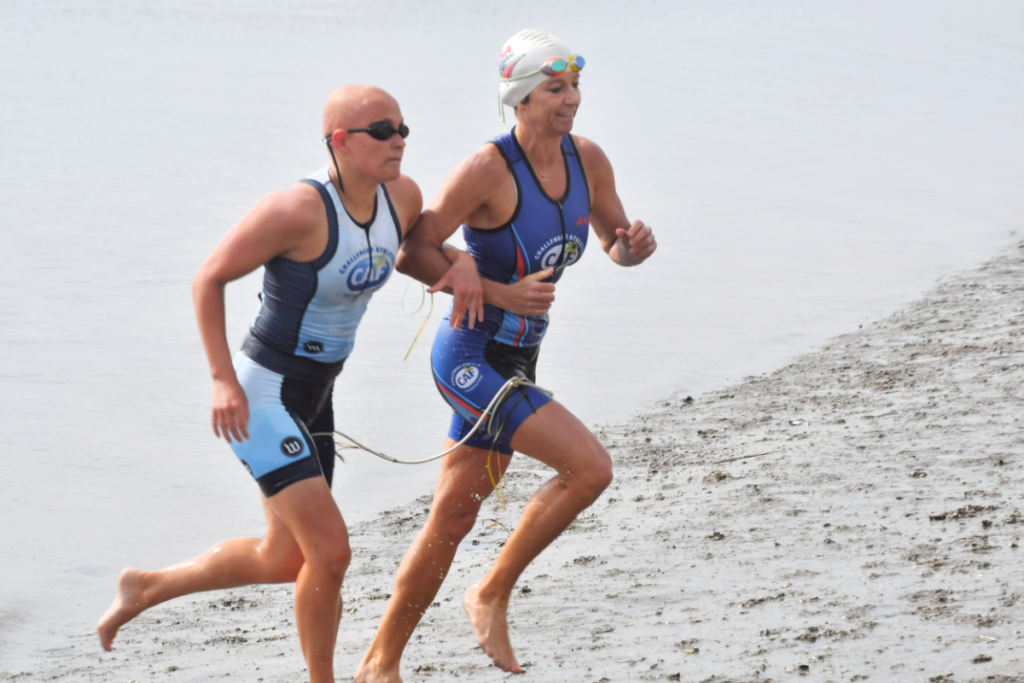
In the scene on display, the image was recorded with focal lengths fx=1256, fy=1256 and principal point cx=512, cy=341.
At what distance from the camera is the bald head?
4016mm

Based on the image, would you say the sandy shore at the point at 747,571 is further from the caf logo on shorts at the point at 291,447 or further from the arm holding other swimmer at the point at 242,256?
the arm holding other swimmer at the point at 242,256

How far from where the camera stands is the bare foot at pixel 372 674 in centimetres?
463

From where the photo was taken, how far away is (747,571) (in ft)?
18.0

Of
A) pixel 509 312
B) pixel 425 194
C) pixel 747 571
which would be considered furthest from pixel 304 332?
pixel 425 194

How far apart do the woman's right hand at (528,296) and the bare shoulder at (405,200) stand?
16.2 inches

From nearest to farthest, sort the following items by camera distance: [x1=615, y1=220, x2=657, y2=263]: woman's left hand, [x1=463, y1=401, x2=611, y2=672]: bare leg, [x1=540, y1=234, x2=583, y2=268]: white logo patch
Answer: [x1=463, y1=401, x2=611, y2=672]: bare leg, [x1=540, y1=234, x2=583, y2=268]: white logo patch, [x1=615, y1=220, x2=657, y2=263]: woman's left hand

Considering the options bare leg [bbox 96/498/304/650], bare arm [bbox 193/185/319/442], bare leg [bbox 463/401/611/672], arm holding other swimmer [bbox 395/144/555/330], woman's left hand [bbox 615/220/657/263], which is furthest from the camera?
woman's left hand [bbox 615/220/657/263]

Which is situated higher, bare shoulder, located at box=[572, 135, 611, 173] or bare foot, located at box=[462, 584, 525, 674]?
bare shoulder, located at box=[572, 135, 611, 173]

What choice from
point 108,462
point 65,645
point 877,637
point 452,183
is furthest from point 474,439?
point 108,462

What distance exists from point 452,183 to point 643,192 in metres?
10.4

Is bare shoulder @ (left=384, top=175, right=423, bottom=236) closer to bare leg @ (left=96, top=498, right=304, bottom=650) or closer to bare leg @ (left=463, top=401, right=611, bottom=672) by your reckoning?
bare leg @ (left=463, top=401, right=611, bottom=672)

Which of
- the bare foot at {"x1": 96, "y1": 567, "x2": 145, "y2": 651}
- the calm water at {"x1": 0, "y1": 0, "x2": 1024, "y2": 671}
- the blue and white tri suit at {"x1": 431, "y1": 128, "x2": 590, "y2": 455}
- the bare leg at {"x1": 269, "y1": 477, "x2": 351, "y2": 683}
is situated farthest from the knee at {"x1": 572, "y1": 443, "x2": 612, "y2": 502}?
the calm water at {"x1": 0, "y1": 0, "x2": 1024, "y2": 671}

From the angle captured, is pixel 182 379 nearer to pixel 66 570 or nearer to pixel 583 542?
→ pixel 66 570

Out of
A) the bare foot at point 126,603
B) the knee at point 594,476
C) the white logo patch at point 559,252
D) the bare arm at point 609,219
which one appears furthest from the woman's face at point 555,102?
the bare foot at point 126,603
